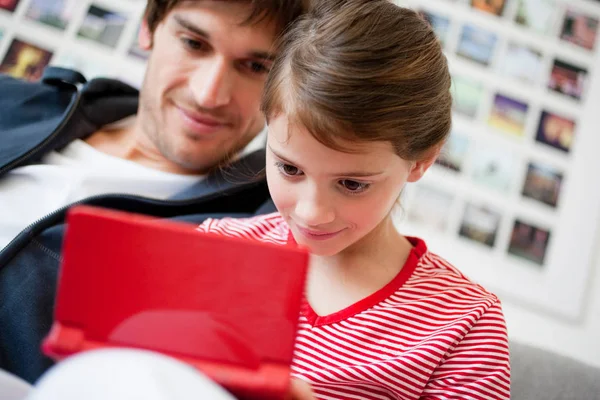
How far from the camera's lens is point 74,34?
1520 mm

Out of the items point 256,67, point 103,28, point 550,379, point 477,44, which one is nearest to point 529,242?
point 477,44

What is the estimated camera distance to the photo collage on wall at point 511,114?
4.86 ft

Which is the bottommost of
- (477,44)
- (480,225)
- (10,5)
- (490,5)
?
(10,5)

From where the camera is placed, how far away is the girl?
615mm

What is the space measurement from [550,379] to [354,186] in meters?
0.48

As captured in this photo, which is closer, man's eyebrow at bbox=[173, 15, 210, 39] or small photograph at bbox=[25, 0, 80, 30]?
man's eyebrow at bbox=[173, 15, 210, 39]

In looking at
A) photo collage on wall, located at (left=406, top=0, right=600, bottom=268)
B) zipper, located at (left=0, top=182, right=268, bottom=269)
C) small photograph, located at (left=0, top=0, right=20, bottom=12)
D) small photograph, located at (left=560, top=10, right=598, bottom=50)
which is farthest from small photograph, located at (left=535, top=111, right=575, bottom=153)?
small photograph, located at (left=0, top=0, right=20, bottom=12)

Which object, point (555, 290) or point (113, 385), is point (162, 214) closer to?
point (113, 385)

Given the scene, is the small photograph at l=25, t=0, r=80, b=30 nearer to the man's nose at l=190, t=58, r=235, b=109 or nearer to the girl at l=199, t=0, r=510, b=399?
the man's nose at l=190, t=58, r=235, b=109

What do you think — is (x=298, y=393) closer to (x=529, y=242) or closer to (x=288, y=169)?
(x=288, y=169)

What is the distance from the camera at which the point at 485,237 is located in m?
1.48

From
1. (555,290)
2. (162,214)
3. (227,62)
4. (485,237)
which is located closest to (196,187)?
(162,214)

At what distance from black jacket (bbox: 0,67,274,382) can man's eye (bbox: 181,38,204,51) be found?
0.71 feet

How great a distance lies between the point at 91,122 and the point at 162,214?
33 cm
